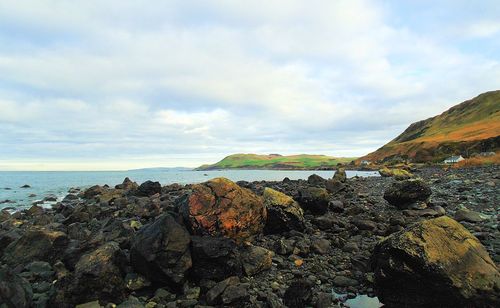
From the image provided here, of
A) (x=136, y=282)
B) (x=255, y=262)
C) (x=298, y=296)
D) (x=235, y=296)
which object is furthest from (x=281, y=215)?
(x=136, y=282)

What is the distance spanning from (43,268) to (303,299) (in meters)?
8.67

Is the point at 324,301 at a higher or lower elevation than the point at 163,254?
lower

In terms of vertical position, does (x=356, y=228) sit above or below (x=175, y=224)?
below

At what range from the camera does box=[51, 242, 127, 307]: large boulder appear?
8523 millimetres

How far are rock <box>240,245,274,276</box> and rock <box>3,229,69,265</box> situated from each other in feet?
22.9

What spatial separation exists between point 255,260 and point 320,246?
9.58ft

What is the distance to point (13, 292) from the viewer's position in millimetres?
8000

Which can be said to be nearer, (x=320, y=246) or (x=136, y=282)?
(x=136, y=282)

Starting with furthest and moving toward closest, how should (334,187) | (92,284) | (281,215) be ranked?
(334,187), (281,215), (92,284)

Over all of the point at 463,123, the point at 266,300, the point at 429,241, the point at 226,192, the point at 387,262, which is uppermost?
the point at 463,123

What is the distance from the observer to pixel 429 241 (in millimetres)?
8422

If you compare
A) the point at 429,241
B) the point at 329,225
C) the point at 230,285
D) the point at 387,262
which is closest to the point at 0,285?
the point at 230,285

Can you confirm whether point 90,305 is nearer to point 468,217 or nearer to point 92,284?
point 92,284

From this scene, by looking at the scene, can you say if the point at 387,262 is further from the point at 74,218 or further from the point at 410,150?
the point at 410,150
